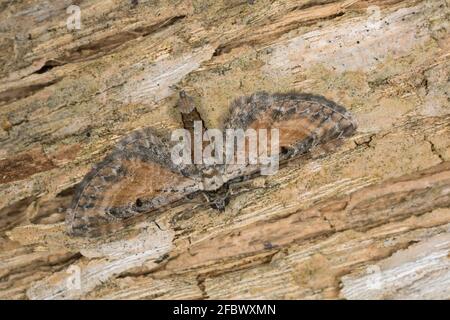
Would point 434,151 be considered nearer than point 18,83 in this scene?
Yes

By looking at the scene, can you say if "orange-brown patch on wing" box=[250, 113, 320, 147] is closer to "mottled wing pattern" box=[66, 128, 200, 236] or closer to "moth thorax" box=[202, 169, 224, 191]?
"moth thorax" box=[202, 169, 224, 191]

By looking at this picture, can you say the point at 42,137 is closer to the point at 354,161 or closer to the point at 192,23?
the point at 192,23

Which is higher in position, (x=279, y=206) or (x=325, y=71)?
(x=325, y=71)

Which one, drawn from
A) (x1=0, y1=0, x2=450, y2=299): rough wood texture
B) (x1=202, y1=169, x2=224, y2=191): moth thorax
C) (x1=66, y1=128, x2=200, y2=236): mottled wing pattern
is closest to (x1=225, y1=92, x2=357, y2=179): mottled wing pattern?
(x1=0, y1=0, x2=450, y2=299): rough wood texture

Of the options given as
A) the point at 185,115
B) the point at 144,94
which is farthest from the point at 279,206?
the point at 144,94

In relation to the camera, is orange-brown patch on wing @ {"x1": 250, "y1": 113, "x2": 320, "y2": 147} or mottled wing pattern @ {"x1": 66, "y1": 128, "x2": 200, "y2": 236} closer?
orange-brown patch on wing @ {"x1": 250, "y1": 113, "x2": 320, "y2": 147}

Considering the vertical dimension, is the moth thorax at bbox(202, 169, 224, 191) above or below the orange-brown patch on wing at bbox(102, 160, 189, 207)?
below

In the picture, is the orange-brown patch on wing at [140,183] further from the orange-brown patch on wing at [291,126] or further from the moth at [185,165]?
the orange-brown patch on wing at [291,126]
